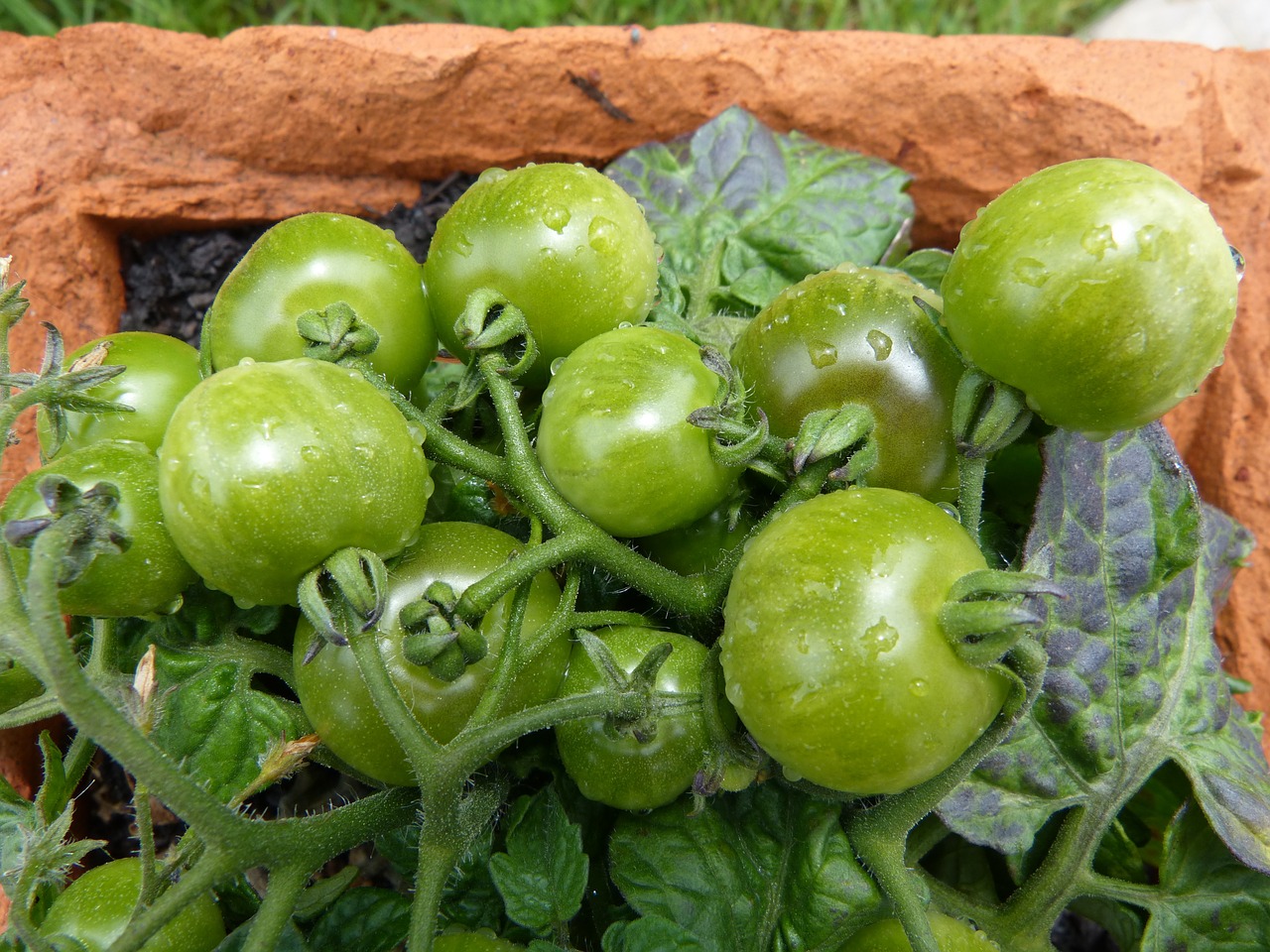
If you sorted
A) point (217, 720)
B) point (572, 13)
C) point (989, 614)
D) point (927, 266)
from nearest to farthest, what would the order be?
point (989, 614) < point (217, 720) < point (927, 266) < point (572, 13)

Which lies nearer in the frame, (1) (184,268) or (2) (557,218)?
(2) (557,218)

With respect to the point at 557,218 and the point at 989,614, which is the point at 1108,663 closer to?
the point at 989,614

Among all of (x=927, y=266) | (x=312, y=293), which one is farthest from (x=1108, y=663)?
(x=312, y=293)

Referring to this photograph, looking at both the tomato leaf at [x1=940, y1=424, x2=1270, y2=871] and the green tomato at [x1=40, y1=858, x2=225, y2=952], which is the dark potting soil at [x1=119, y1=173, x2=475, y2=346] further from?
the tomato leaf at [x1=940, y1=424, x2=1270, y2=871]

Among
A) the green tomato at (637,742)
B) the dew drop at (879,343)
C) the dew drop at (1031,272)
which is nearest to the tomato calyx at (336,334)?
the green tomato at (637,742)

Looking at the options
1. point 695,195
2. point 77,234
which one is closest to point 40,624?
point 77,234

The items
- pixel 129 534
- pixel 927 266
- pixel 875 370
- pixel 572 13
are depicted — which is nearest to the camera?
pixel 129 534

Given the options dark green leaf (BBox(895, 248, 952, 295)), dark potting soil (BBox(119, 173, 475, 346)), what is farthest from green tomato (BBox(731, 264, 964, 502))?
dark potting soil (BBox(119, 173, 475, 346))

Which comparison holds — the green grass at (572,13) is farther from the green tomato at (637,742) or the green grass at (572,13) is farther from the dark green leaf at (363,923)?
the dark green leaf at (363,923)
